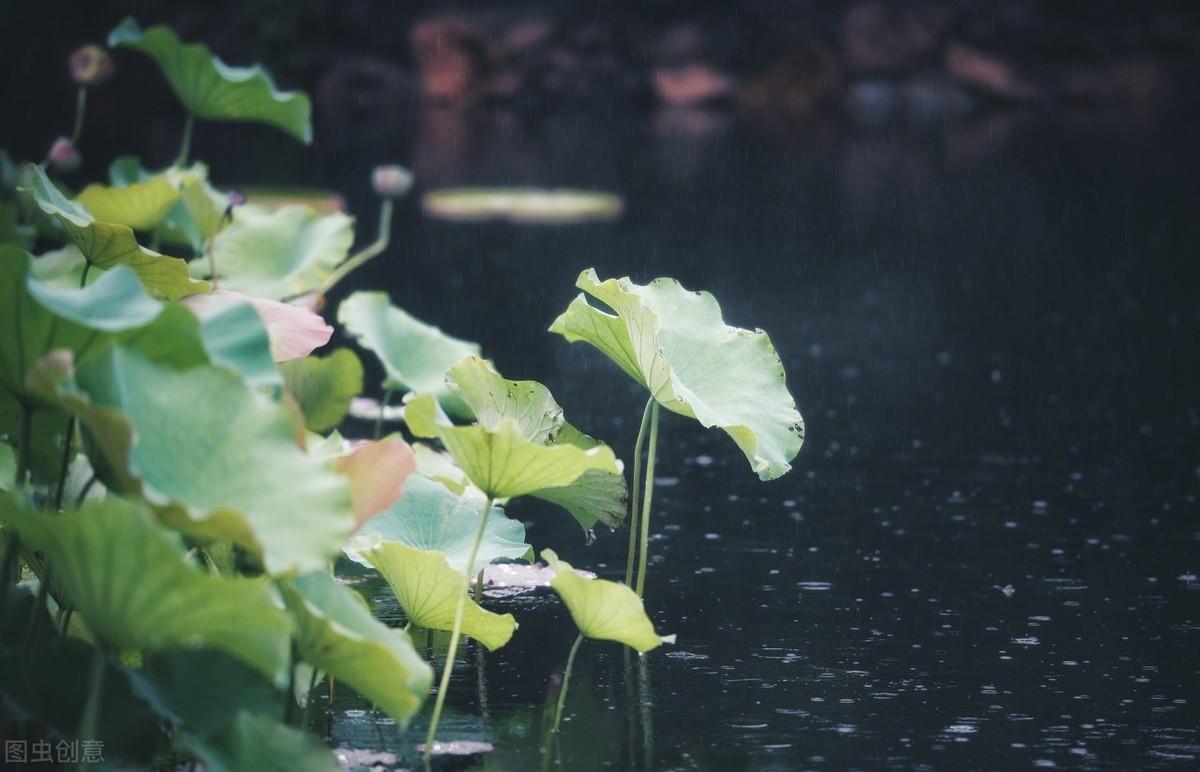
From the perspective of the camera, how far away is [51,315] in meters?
1.37

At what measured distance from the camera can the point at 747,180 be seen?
8.92 meters

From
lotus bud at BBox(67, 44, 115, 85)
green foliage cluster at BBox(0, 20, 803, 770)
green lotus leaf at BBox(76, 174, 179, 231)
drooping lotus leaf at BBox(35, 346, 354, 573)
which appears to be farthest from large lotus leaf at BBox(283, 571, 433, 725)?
lotus bud at BBox(67, 44, 115, 85)

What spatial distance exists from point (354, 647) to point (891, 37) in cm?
1294

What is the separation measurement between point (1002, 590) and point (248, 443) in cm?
141

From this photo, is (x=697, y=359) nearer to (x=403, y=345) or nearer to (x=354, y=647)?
(x=403, y=345)

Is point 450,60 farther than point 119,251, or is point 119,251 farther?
point 450,60

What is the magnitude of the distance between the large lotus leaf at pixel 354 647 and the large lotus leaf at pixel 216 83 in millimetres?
1879

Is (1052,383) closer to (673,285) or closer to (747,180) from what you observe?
(673,285)

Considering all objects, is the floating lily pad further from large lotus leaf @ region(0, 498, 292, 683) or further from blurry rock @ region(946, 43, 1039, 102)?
large lotus leaf @ region(0, 498, 292, 683)

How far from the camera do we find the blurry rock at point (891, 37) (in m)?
13.6

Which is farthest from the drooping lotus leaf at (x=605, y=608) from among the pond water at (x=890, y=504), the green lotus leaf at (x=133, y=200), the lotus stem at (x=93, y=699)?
the green lotus leaf at (x=133, y=200)

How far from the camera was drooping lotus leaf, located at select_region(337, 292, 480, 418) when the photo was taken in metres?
2.49

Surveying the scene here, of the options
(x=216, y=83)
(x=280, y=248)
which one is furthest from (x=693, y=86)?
(x=280, y=248)

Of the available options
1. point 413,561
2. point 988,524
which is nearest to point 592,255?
point 988,524
